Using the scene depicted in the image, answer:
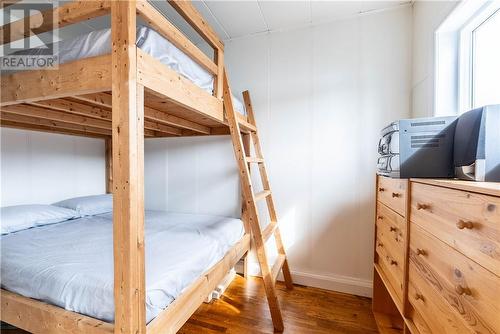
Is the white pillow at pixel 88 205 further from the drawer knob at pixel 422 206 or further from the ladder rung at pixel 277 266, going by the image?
the drawer knob at pixel 422 206

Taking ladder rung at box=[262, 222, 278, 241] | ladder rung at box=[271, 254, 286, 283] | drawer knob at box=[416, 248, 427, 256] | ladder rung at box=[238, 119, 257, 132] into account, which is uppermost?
ladder rung at box=[238, 119, 257, 132]

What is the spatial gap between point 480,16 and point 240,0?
5.31 ft

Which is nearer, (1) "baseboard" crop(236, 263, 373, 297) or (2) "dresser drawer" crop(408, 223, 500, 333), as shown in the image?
(2) "dresser drawer" crop(408, 223, 500, 333)

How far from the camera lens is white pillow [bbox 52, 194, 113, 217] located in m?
2.08

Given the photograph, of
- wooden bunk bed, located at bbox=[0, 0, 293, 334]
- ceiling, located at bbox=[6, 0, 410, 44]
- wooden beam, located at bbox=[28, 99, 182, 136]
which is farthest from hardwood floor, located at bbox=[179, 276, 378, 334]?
ceiling, located at bbox=[6, 0, 410, 44]

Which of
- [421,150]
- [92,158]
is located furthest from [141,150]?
[92,158]

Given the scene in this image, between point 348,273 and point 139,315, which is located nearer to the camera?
point 139,315

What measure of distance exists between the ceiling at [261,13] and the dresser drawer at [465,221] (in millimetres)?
1741

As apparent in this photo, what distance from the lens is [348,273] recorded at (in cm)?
199

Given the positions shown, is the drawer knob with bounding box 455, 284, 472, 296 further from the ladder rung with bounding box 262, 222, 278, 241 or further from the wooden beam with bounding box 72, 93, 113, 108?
the wooden beam with bounding box 72, 93, 113, 108

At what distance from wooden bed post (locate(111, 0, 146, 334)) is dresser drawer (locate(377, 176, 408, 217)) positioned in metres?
1.24

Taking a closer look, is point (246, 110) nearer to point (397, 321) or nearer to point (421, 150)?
point (421, 150)

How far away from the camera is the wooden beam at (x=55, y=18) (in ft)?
2.81

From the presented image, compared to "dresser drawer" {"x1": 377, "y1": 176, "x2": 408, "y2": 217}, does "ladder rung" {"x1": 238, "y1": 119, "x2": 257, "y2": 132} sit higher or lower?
higher
